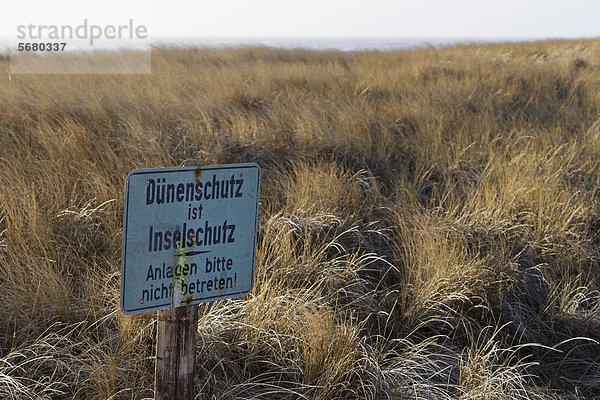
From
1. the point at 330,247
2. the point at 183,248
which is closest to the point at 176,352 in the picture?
the point at 183,248

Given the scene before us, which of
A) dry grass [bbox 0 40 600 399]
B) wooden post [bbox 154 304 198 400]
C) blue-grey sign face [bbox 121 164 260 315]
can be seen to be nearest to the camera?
blue-grey sign face [bbox 121 164 260 315]

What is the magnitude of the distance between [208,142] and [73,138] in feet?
3.62

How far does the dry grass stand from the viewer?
249 cm

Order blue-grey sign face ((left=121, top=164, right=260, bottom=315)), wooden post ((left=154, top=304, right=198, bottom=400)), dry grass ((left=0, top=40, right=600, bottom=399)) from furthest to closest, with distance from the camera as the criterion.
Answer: dry grass ((left=0, top=40, right=600, bottom=399)), wooden post ((left=154, top=304, right=198, bottom=400)), blue-grey sign face ((left=121, top=164, right=260, bottom=315))

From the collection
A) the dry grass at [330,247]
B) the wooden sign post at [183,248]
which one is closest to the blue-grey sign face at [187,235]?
the wooden sign post at [183,248]

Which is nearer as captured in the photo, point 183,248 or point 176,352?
point 183,248

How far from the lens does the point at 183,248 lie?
5.61 feet

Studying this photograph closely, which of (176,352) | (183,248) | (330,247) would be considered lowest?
(330,247)

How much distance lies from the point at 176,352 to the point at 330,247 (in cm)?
192

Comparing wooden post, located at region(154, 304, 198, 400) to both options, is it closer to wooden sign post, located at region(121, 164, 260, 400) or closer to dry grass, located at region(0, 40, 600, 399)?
wooden sign post, located at region(121, 164, 260, 400)

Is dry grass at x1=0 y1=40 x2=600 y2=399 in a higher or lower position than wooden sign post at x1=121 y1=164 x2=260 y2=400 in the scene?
lower

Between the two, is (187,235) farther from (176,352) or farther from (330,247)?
(330,247)

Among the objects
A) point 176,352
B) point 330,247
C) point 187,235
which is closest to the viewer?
point 187,235

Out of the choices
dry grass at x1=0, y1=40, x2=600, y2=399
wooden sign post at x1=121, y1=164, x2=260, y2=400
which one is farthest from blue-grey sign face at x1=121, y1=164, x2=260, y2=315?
dry grass at x1=0, y1=40, x2=600, y2=399
